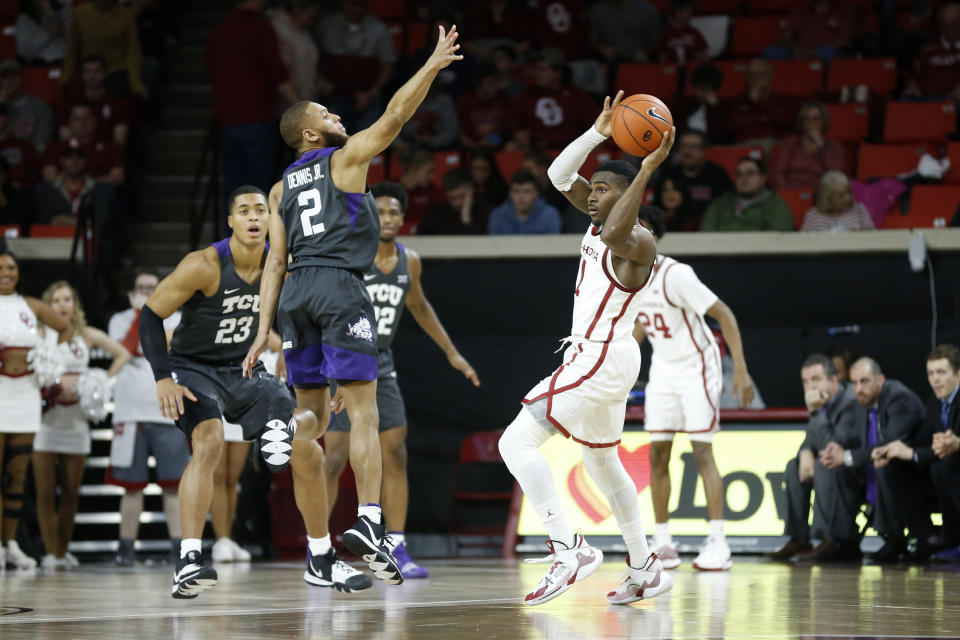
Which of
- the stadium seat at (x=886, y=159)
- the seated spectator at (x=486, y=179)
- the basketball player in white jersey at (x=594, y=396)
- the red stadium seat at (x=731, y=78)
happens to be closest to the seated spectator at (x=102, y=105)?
the seated spectator at (x=486, y=179)

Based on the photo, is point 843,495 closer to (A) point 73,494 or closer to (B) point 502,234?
(B) point 502,234

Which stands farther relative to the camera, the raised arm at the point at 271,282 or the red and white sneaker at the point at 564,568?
the raised arm at the point at 271,282

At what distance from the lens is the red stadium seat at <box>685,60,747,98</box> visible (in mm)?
13516

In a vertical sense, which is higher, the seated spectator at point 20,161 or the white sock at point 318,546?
the seated spectator at point 20,161

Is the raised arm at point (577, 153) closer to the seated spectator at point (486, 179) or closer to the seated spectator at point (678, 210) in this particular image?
the seated spectator at point (678, 210)

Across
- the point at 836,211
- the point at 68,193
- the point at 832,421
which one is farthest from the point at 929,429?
the point at 68,193

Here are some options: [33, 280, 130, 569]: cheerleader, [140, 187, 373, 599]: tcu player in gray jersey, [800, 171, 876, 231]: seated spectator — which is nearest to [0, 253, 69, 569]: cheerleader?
[33, 280, 130, 569]: cheerleader

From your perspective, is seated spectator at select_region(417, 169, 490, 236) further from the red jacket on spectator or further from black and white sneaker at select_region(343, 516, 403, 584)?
black and white sneaker at select_region(343, 516, 403, 584)

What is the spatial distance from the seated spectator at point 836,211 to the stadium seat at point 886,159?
1.15 m

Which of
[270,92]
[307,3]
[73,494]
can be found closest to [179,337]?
[73,494]

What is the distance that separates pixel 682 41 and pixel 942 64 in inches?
102

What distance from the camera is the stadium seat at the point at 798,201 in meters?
11.8

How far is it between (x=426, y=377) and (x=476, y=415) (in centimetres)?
53

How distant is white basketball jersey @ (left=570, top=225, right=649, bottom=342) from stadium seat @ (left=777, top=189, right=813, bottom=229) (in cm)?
616
